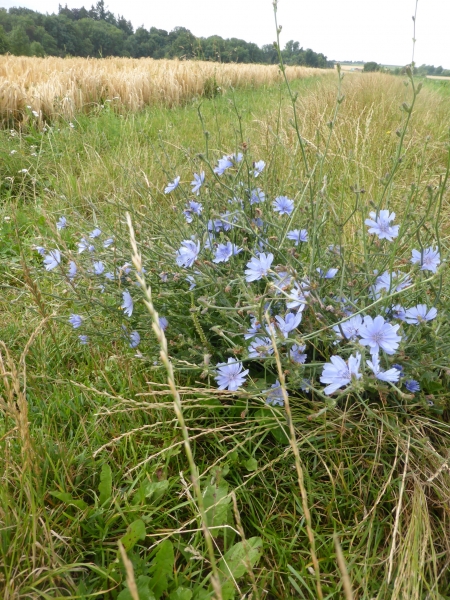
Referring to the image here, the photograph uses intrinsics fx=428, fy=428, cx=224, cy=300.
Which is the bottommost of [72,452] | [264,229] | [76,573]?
[76,573]

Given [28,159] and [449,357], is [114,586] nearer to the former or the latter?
[449,357]

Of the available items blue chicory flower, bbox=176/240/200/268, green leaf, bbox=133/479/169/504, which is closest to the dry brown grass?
blue chicory flower, bbox=176/240/200/268

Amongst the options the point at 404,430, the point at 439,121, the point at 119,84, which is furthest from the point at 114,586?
the point at 119,84

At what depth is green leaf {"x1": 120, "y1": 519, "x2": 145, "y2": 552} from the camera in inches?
37.8

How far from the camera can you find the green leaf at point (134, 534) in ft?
3.15

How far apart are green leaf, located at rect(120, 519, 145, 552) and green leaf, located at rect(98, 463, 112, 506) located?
0.13 meters

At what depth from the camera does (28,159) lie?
364 cm

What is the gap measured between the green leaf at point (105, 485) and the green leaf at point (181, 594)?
11.1 inches

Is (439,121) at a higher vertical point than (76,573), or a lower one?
higher

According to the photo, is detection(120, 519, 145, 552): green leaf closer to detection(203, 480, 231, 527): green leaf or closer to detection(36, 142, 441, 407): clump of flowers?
detection(203, 480, 231, 527): green leaf

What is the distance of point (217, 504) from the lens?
3.36 feet

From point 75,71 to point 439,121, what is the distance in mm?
4853

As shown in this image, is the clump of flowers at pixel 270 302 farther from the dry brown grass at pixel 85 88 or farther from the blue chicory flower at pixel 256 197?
the dry brown grass at pixel 85 88

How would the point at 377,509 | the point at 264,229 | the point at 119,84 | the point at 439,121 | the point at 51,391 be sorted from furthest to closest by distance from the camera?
Result: 1. the point at 119,84
2. the point at 439,121
3. the point at 264,229
4. the point at 51,391
5. the point at 377,509
